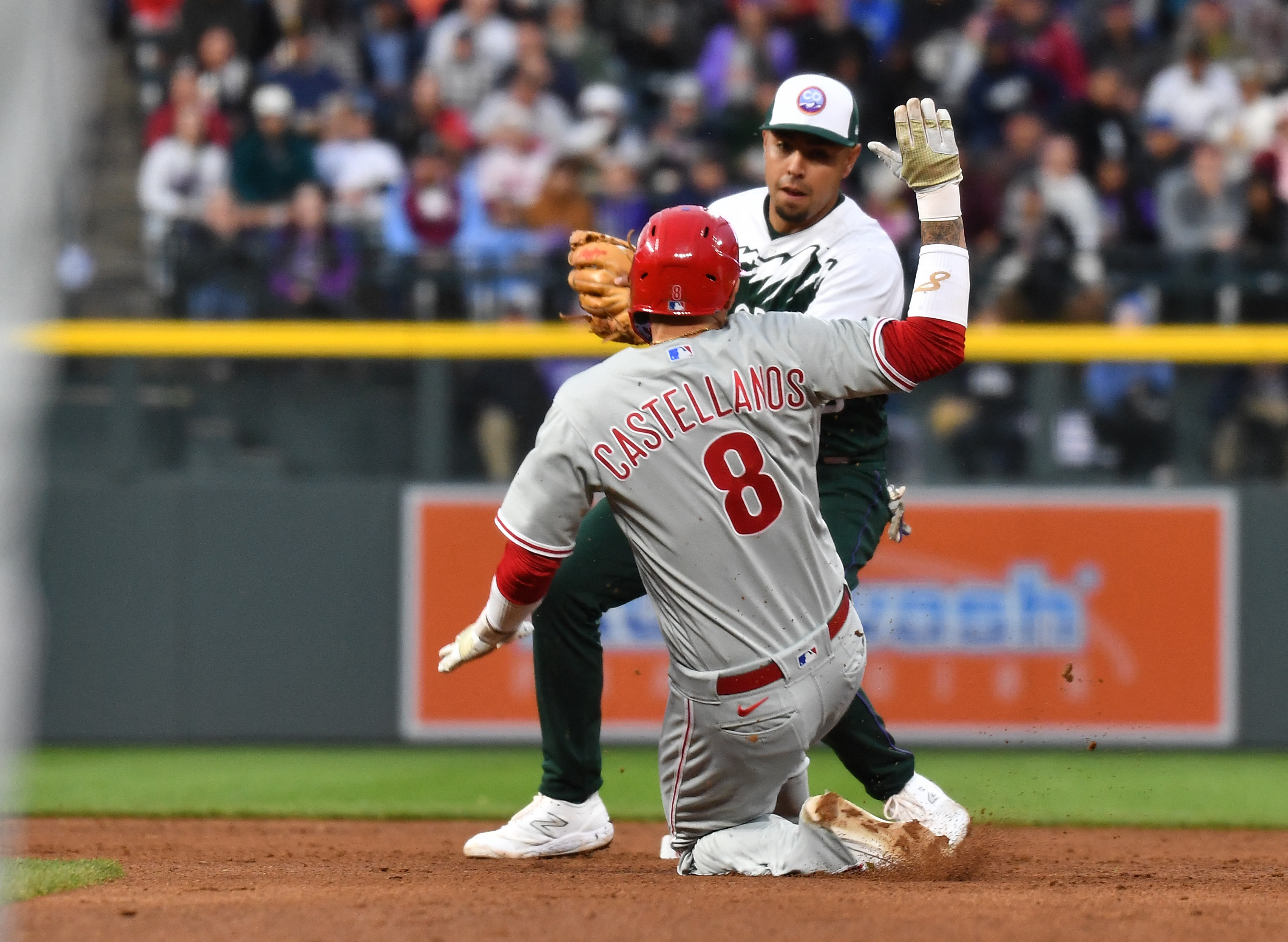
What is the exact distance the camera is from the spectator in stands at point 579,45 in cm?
1097

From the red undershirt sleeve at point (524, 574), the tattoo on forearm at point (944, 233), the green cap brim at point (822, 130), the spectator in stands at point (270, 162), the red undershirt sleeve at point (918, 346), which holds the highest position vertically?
the spectator in stands at point (270, 162)

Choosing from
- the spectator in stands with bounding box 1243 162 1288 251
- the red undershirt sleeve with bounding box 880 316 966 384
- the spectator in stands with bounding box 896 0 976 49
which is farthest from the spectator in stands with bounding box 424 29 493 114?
the red undershirt sleeve with bounding box 880 316 966 384

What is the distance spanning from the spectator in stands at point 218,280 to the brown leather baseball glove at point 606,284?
4.08 meters

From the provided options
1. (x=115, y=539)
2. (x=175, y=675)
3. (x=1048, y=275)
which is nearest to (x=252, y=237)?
(x=115, y=539)

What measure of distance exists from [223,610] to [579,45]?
4.69 m

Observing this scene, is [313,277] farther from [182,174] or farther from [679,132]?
[679,132]

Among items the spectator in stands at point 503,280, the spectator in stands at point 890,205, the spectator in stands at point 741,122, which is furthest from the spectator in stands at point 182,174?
the spectator in stands at point 890,205

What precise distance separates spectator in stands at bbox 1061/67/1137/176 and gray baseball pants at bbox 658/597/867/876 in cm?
636

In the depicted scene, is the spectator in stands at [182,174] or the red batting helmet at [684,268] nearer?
the red batting helmet at [684,268]

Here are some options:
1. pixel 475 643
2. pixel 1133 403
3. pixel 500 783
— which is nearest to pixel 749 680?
pixel 475 643

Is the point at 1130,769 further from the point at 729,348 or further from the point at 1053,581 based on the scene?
the point at 729,348

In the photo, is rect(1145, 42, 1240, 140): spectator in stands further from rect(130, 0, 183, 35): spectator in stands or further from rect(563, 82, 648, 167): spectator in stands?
rect(130, 0, 183, 35): spectator in stands

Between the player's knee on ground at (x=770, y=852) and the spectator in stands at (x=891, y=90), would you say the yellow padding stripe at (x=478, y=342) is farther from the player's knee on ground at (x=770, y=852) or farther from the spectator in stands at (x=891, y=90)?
the player's knee on ground at (x=770, y=852)

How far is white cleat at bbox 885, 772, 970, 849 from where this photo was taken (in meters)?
4.82
